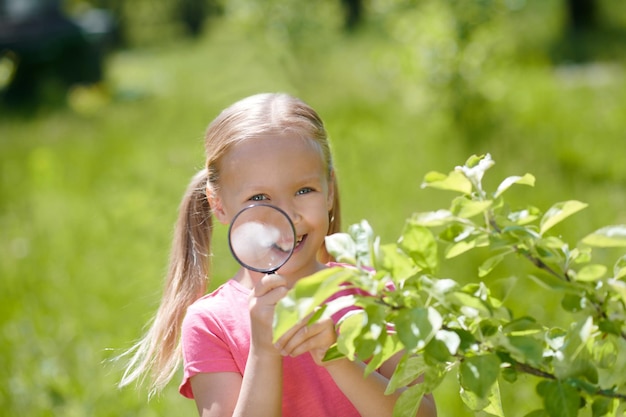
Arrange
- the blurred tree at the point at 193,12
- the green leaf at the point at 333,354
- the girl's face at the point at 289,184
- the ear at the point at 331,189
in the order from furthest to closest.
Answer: the blurred tree at the point at 193,12
the ear at the point at 331,189
the girl's face at the point at 289,184
the green leaf at the point at 333,354

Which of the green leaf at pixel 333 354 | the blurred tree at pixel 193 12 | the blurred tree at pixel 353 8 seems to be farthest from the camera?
the blurred tree at pixel 193 12

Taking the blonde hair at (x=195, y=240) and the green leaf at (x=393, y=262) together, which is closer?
the green leaf at (x=393, y=262)

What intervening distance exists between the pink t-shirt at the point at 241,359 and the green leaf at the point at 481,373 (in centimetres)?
70

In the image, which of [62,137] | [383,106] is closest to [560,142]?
[383,106]

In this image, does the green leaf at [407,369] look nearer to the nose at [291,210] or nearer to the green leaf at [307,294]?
the green leaf at [307,294]

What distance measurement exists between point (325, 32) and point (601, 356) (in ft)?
30.5

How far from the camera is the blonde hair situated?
204 centimetres

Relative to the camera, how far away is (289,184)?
1.86 meters

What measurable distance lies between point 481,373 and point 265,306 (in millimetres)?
490

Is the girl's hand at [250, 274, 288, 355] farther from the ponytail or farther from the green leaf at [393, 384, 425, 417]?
the ponytail

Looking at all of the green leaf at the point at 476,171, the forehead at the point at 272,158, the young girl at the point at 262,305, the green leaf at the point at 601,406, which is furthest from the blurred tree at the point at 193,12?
the green leaf at the point at 601,406

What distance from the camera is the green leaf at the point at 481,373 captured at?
128cm

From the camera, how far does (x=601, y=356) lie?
1369 millimetres

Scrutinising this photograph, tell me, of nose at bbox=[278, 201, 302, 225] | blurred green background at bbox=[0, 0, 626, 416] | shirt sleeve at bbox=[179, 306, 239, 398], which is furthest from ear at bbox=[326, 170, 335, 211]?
blurred green background at bbox=[0, 0, 626, 416]
